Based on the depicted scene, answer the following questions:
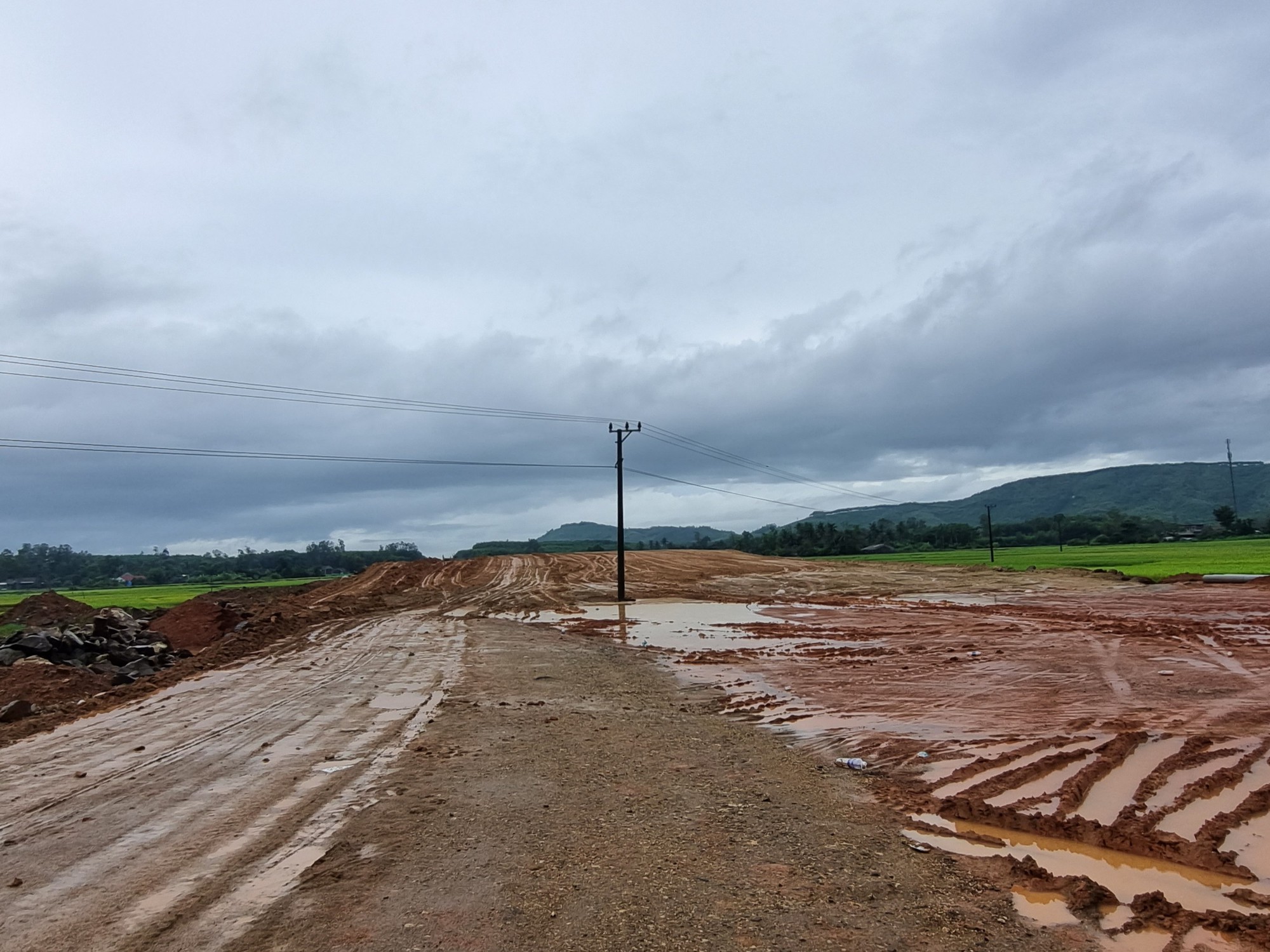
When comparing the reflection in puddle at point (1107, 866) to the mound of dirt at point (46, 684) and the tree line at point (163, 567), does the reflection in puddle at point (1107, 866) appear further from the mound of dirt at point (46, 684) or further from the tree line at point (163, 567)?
the tree line at point (163, 567)

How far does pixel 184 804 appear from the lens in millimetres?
7207

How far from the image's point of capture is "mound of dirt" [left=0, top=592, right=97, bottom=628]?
27664 millimetres

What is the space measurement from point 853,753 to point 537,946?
18.8 ft

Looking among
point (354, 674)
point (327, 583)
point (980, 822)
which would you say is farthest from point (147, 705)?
point (327, 583)

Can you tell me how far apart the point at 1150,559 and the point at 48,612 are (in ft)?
225

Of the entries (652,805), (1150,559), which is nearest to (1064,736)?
(652,805)

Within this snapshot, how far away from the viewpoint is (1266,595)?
30.7m

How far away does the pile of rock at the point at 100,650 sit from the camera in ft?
59.0

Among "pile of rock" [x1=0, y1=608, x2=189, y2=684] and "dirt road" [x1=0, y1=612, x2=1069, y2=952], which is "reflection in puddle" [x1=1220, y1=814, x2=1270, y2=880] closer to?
"dirt road" [x1=0, y1=612, x2=1069, y2=952]

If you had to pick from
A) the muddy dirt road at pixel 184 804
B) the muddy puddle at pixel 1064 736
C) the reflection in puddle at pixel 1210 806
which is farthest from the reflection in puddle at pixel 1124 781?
the muddy dirt road at pixel 184 804

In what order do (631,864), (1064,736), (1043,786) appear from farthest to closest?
(1064,736) < (1043,786) < (631,864)

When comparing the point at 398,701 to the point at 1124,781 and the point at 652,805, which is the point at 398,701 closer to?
the point at 652,805

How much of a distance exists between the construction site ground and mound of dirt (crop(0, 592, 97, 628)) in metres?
14.4

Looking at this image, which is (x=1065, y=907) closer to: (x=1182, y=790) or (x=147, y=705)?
(x=1182, y=790)
